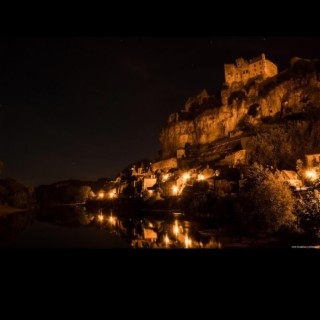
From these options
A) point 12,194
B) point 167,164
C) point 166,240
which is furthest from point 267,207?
point 12,194

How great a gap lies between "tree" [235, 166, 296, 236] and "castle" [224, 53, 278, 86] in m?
45.8

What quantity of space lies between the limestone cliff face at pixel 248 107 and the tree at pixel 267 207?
27.8 metres

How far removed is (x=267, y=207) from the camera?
12.5 m

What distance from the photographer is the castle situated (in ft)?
181

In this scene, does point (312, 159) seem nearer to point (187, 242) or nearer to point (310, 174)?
point (310, 174)

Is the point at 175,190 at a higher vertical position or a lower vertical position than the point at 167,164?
lower

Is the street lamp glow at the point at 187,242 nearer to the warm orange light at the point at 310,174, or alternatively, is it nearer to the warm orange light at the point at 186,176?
the warm orange light at the point at 310,174

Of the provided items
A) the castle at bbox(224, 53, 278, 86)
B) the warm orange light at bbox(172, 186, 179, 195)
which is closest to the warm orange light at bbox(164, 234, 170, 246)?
the warm orange light at bbox(172, 186, 179, 195)

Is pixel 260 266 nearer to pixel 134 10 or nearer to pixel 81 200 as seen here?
pixel 134 10

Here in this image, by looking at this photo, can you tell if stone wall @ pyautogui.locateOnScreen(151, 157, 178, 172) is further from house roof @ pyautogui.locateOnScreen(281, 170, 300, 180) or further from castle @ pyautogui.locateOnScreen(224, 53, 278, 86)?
house roof @ pyautogui.locateOnScreen(281, 170, 300, 180)

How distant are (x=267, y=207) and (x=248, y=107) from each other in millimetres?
37848

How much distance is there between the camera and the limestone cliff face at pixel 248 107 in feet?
134

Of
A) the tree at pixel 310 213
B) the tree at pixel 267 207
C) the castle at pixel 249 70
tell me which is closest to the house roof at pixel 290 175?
the tree at pixel 267 207

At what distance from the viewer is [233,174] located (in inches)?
1030
